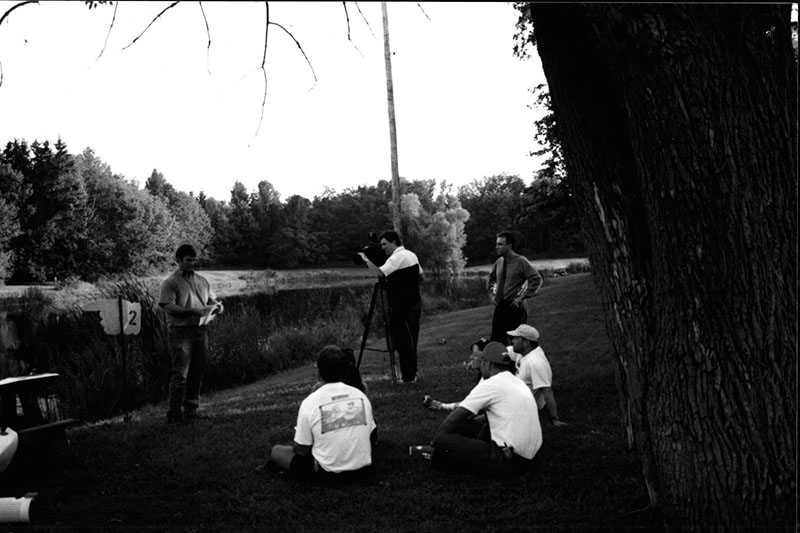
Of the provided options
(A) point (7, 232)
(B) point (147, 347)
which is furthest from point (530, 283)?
(A) point (7, 232)

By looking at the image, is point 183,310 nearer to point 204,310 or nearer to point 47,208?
point 204,310

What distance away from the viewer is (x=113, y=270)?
2110 inches

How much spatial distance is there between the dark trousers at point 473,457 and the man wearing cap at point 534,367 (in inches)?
41.0

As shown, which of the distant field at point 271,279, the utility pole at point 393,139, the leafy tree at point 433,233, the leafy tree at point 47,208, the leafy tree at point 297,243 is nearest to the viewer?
the utility pole at point 393,139

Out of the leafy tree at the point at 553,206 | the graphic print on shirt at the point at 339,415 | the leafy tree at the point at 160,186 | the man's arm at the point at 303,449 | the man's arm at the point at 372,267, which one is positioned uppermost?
the leafy tree at the point at 160,186

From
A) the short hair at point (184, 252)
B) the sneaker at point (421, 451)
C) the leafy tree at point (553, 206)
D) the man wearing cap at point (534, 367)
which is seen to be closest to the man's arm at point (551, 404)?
the man wearing cap at point (534, 367)

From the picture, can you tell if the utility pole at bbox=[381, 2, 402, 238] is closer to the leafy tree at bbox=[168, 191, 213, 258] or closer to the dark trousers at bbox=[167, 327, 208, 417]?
the dark trousers at bbox=[167, 327, 208, 417]

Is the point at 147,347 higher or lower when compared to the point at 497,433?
higher

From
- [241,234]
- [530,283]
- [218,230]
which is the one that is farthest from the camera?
Result: [218,230]

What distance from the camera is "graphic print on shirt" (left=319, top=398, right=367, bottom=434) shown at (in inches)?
185

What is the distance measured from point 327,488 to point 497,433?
1.19 m

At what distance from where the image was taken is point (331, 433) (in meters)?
4.71

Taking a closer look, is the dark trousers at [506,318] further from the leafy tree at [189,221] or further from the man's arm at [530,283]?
the leafy tree at [189,221]

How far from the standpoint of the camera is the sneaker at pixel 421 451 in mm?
5109
